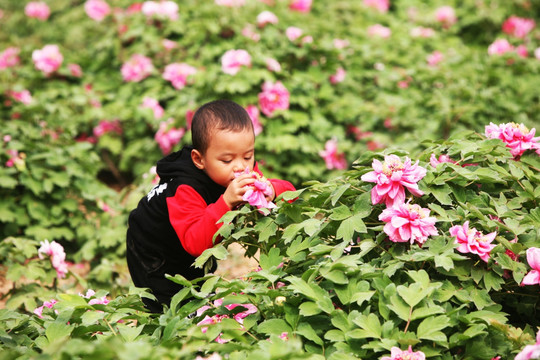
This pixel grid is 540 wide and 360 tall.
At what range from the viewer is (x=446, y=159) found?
8.13 feet

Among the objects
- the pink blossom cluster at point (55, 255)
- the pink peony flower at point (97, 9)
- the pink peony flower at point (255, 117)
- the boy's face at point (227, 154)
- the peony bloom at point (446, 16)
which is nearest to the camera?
the boy's face at point (227, 154)

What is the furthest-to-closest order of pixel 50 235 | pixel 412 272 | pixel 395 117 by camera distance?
pixel 395 117, pixel 50 235, pixel 412 272

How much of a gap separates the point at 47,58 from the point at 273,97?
241 centimetres

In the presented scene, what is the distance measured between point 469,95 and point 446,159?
10.8 feet

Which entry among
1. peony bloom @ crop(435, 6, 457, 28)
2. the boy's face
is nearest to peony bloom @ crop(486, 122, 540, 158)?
the boy's face

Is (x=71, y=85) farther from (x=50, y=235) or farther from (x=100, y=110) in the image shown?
(x=50, y=235)

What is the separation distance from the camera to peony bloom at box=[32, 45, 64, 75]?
19.7ft

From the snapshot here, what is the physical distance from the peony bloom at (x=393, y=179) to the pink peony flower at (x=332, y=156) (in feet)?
10.3

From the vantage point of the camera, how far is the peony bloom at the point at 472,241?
6.63ft

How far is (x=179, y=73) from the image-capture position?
5637 mm

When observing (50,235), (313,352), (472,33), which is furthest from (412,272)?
(472,33)

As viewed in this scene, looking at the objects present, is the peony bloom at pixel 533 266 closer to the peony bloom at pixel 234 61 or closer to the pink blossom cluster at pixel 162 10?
the peony bloom at pixel 234 61

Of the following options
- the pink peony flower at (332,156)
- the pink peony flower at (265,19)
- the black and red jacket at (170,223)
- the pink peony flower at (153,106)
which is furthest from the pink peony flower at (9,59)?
the black and red jacket at (170,223)

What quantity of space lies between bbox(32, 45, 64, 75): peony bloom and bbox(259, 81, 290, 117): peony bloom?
224 centimetres
